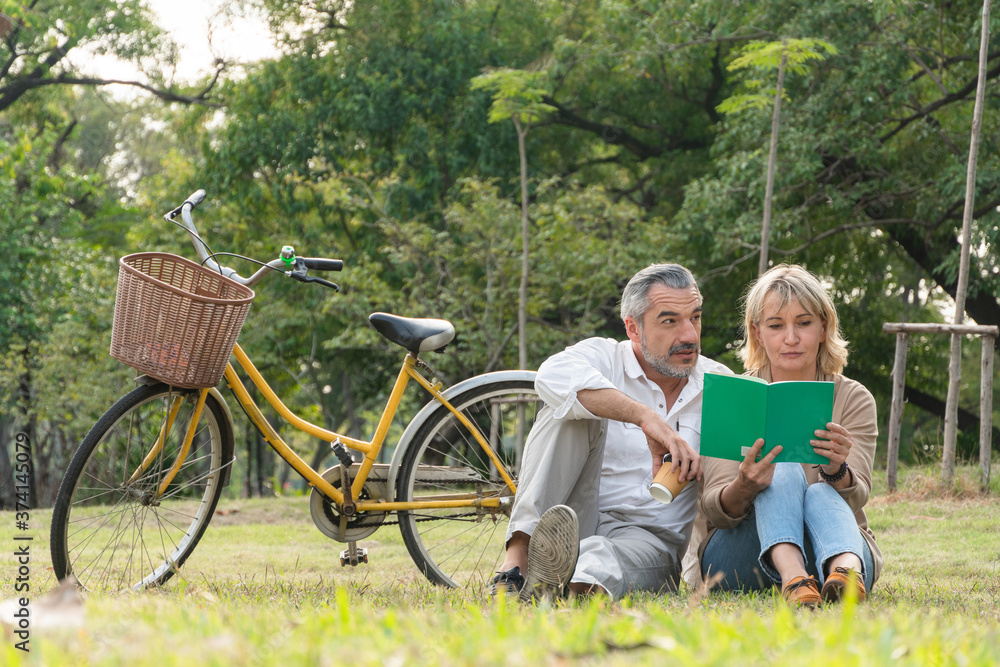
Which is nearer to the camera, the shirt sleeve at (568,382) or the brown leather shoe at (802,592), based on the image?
the brown leather shoe at (802,592)

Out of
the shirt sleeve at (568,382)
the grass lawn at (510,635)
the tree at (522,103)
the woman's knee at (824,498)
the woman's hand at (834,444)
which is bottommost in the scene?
the grass lawn at (510,635)

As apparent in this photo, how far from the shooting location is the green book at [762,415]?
268 centimetres

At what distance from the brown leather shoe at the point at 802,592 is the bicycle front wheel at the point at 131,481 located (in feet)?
7.06

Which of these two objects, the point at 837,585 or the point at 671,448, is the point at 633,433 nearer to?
the point at 671,448

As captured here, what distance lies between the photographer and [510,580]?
119 inches

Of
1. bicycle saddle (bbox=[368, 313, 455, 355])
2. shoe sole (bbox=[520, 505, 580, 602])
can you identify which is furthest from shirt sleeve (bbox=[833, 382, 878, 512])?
bicycle saddle (bbox=[368, 313, 455, 355])

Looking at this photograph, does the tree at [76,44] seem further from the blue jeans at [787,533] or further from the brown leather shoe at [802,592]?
the brown leather shoe at [802,592]

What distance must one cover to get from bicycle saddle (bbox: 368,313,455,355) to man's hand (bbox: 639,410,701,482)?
1038 mm

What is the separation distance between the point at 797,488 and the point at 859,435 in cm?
33

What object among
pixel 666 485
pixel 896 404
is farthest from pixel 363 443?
pixel 896 404

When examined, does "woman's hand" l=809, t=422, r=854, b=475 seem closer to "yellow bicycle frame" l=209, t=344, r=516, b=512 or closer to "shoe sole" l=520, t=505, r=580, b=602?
"shoe sole" l=520, t=505, r=580, b=602

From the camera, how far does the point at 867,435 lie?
10.1 feet

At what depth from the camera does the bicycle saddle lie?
3689mm

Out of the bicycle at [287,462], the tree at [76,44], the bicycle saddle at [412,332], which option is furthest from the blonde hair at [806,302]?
the tree at [76,44]
